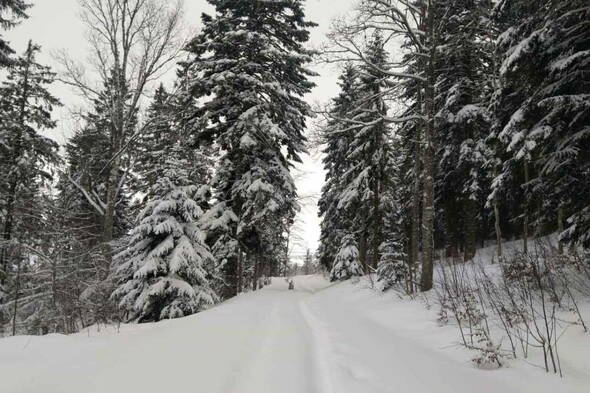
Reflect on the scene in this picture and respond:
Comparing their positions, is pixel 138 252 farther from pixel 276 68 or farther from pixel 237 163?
pixel 276 68

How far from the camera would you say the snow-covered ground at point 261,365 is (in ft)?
10.1

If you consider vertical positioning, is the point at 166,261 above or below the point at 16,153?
below

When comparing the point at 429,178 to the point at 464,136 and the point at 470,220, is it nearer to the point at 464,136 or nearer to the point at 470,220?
the point at 464,136

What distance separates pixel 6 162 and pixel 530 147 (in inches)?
895

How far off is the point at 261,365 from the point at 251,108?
11953 millimetres

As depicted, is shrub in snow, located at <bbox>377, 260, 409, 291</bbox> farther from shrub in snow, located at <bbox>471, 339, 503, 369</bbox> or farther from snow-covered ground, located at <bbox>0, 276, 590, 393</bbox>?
shrub in snow, located at <bbox>471, 339, 503, 369</bbox>

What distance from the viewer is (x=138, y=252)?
1139cm

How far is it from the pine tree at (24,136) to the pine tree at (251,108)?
9359mm

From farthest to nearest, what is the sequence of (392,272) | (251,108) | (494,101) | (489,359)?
(251,108) → (392,272) → (494,101) → (489,359)

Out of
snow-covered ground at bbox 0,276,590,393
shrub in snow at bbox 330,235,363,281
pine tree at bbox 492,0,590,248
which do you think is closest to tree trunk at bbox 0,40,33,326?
snow-covered ground at bbox 0,276,590,393

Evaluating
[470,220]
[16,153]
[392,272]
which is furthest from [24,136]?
[470,220]

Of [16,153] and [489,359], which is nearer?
[489,359]

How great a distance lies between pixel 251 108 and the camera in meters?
14.3

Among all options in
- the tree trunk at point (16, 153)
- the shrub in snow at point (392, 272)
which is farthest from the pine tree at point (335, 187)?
the tree trunk at point (16, 153)
